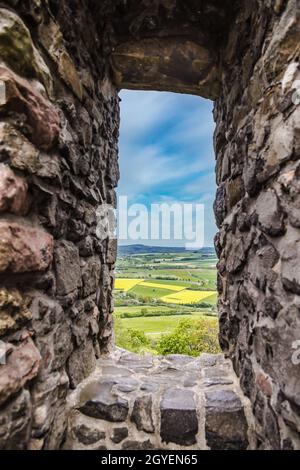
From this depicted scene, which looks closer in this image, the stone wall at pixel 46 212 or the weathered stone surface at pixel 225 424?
the stone wall at pixel 46 212

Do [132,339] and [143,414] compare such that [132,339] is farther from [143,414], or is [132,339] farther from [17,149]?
[17,149]

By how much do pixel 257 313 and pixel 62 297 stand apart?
999 millimetres

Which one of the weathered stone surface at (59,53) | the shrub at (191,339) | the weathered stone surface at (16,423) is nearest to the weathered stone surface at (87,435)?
the weathered stone surface at (16,423)

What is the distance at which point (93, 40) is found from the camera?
1938 millimetres

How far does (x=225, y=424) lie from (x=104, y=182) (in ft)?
5.94

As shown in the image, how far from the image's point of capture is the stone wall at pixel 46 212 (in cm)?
100

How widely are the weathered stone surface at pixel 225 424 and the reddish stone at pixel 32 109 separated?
5.14 feet

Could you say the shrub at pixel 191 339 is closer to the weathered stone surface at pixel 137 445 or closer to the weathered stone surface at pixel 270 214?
the weathered stone surface at pixel 137 445

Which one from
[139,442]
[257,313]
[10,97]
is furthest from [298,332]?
[10,97]

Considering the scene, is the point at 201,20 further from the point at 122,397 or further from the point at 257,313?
the point at 122,397

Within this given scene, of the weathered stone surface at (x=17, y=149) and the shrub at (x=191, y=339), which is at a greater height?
the weathered stone surface at (x=17, y=149)

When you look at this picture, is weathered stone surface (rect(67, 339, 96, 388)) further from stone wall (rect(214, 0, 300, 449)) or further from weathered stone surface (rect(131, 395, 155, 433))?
stone wall (rect(214, 0, 300, 449))

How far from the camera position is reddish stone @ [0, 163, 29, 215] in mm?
962

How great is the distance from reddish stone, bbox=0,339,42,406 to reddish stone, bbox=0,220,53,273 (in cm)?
30
